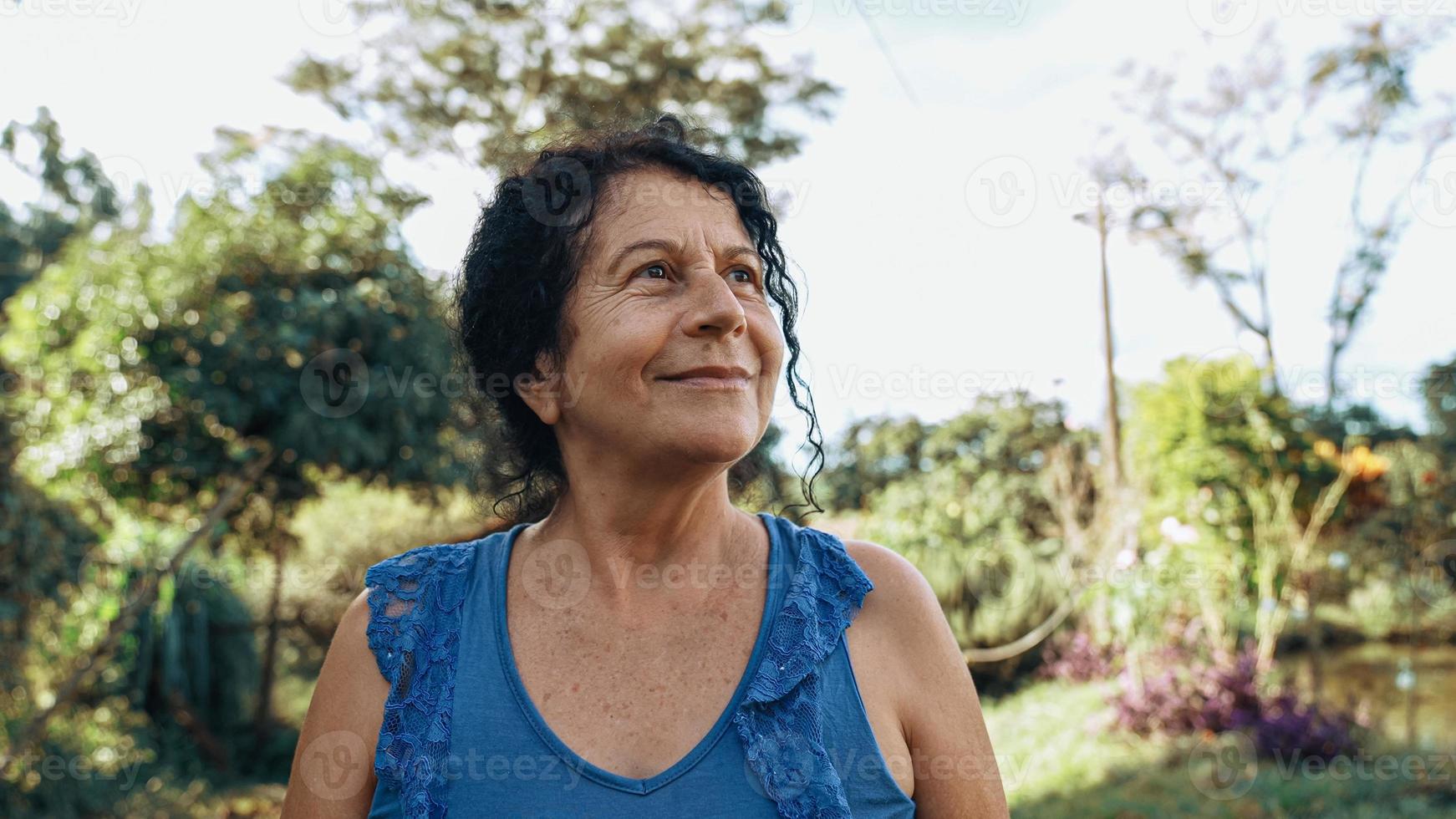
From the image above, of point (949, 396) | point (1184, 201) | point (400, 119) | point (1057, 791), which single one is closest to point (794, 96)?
point (400, 119)

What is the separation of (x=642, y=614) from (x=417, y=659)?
1.11 feet

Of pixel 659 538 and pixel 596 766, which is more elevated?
pixel 659 538

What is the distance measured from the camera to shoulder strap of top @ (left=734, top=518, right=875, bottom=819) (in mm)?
1341

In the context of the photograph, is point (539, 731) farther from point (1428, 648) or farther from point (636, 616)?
point (1428, 648)

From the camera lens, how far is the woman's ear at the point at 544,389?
1.64 m

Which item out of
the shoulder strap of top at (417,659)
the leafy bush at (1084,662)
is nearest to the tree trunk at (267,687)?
the leafy bush at (1084,662)

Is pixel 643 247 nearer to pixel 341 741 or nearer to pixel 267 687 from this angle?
pixel 341 741

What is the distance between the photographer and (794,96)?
9062mm

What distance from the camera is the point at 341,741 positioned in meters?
1.49

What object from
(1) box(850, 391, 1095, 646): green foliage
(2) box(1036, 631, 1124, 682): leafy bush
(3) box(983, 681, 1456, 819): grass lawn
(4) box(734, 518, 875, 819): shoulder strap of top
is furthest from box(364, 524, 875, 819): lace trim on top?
(2) box(1036, 631, 1124, 682): leafy bush

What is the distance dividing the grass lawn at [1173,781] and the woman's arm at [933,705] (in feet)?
14.7

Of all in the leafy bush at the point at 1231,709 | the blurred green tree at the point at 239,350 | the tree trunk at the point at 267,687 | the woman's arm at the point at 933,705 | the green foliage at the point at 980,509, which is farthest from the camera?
the green foliage at the point at 980,509

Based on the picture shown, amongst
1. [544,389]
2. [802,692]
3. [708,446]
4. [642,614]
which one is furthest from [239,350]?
[802,692]

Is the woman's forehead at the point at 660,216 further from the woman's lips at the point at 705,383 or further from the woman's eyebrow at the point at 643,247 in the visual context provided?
the woman's lips at the point at 705,383
